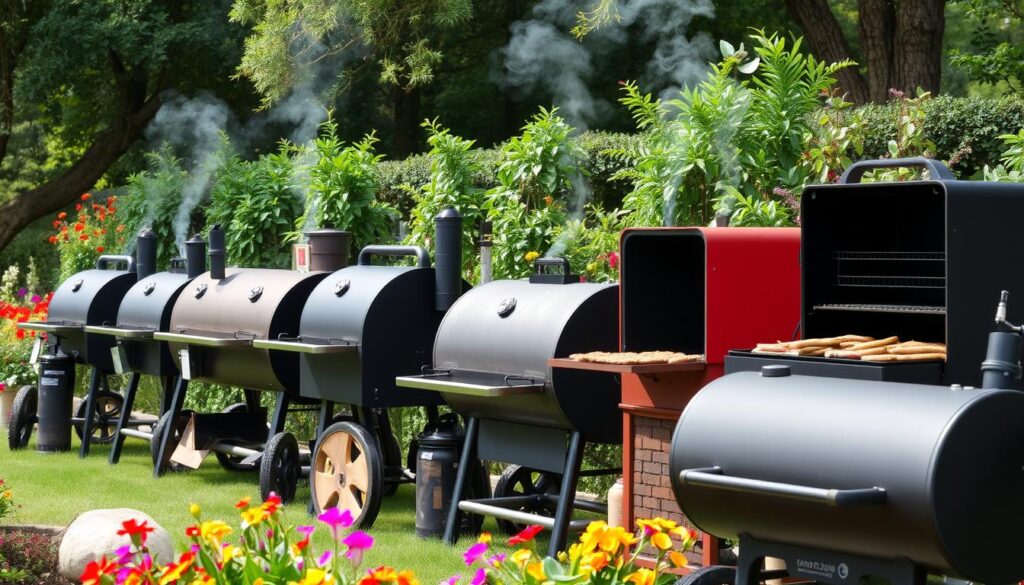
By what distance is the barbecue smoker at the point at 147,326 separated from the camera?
30.0 ft

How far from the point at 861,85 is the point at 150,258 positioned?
7.55 meters

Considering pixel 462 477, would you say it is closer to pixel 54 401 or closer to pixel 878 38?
pixel 54 401

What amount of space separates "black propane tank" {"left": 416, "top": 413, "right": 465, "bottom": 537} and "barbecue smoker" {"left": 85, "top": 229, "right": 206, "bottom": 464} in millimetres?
2836

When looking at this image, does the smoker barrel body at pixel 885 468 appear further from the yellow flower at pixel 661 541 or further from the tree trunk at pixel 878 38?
the tree trunk at pixel 878 38

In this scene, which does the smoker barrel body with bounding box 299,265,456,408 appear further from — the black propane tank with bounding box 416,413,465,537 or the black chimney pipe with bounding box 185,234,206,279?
the black chimney pipe with bounding box 185,234,206,279

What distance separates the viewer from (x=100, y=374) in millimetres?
10273

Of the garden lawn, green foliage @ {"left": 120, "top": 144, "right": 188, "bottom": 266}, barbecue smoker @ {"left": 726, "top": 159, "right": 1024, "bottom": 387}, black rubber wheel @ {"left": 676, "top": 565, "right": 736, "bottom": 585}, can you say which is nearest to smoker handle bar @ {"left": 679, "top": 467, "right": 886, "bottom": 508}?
black rubber wheel @ {"left": 676, "top": 565, "right": 736, "bottom": 585}

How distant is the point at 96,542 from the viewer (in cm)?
534

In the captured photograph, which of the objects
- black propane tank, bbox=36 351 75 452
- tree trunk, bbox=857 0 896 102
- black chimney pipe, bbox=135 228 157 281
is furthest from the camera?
tree trunk, bbox=857 0 896 102

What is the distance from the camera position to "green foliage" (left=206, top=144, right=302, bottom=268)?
1090cm

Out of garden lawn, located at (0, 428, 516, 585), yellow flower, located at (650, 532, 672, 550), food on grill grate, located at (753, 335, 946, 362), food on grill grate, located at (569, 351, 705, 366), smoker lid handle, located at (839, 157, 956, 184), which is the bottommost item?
garden lawn, located at (0, 428, 516, 585)

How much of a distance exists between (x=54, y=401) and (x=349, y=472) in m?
4.04

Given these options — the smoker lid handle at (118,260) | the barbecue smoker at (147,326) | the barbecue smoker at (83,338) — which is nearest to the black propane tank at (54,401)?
the barbecue smoker at (83,338)

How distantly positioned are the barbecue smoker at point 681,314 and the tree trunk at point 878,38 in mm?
8407
